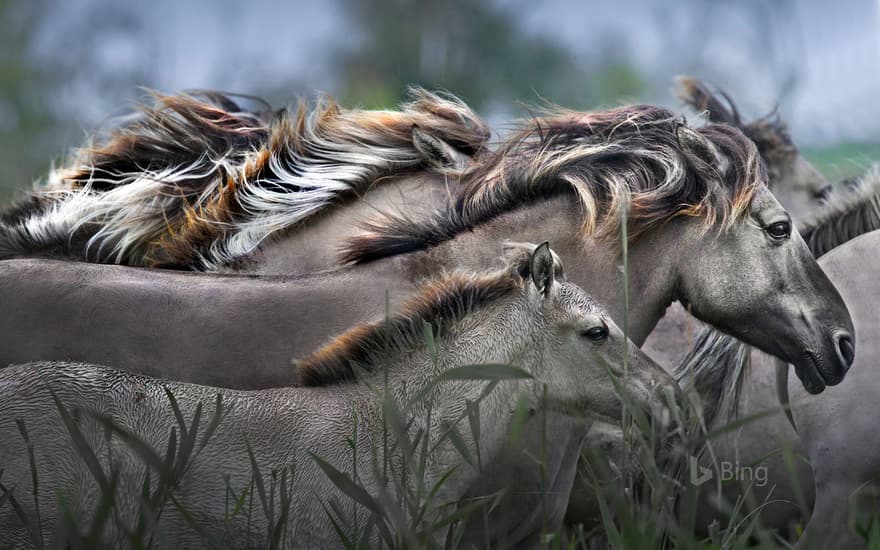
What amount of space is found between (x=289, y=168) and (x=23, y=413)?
174cm

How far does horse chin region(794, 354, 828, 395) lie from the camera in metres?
3.82

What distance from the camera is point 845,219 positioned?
4672mm

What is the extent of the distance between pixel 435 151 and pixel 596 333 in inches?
53.0

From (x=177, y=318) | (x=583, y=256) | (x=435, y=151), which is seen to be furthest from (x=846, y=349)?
(x=177, y=318)

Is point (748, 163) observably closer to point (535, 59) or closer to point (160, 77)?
point (160, 77)

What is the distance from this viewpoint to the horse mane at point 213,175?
406cm

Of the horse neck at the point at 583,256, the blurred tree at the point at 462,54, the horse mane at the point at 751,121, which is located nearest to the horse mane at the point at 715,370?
the horse neck at the point at 583,256

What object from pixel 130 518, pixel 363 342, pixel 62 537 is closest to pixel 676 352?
pixel 363 342

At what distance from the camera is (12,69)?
14961mm

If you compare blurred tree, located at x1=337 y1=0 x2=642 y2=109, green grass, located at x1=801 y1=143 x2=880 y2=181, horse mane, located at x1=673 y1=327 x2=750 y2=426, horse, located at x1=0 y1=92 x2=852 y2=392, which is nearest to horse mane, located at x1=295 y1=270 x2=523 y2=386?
horse, located at x1=0 y1=92 x2=852 y2=392

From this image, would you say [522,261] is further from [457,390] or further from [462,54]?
[462,54]

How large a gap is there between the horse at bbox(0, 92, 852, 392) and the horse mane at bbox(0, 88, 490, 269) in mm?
24

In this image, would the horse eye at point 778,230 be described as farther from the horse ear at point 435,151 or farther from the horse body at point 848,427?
the horse ear at point 435,151

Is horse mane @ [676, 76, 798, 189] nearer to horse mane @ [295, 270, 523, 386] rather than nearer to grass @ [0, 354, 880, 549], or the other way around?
horse mane @ [295, 270, 523, 386]
